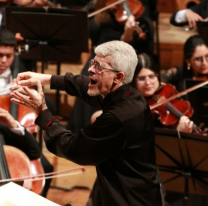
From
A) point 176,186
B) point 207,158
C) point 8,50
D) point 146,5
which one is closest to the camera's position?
point 207,158

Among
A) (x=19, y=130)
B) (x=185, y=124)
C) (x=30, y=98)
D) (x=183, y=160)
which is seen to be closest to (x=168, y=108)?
(x=185, y=124)

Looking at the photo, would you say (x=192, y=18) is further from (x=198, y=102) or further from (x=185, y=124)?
(x=185, y=124)

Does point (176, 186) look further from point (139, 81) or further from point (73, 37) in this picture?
point (73, 37)

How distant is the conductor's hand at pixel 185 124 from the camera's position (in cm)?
255

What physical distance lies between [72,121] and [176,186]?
1428 mm

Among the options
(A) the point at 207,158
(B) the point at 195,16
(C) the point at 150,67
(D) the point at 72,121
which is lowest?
(D) the point at 72,121

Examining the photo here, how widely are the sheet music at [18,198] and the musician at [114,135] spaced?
234mm

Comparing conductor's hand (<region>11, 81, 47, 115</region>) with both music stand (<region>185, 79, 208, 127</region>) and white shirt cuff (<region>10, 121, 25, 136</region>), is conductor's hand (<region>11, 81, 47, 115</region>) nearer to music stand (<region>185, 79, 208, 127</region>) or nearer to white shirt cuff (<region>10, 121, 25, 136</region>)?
white shirt cuff (<region>10, 121, 25, 136</region>)

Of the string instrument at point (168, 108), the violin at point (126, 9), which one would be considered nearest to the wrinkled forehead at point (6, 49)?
the string instrument at point (168, 108)

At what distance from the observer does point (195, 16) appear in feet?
11.7

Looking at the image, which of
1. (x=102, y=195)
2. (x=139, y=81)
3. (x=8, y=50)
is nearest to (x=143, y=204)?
(x=102, y=195)

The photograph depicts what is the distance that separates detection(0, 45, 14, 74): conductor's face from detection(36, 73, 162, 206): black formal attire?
46.7 inches

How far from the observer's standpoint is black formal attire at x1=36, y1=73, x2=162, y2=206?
5.08 feet

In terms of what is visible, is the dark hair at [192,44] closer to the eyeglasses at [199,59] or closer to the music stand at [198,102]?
the eyeglasses at [199,59]
